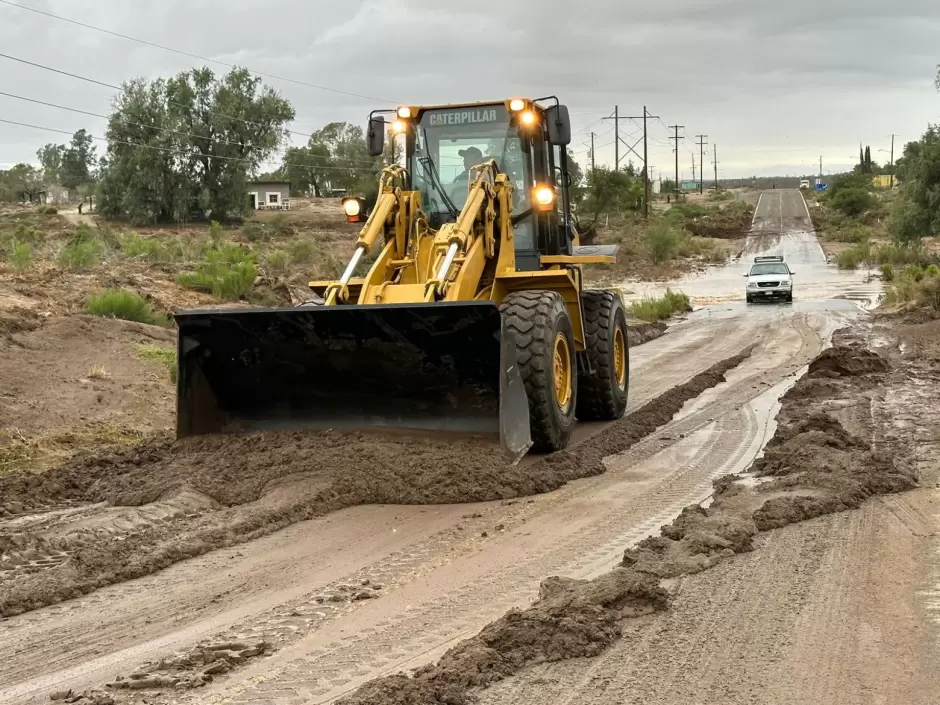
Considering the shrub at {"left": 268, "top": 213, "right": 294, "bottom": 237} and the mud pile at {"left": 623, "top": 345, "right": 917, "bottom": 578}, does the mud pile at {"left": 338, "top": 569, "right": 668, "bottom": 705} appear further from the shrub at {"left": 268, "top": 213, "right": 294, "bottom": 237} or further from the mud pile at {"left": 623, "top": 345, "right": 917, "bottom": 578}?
the shrub at {"left": 268, "top": 213, "right": 294, "bottom": 237}

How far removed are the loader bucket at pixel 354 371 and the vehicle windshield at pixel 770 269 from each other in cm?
2671

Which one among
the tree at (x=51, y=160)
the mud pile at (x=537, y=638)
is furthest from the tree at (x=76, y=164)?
the mud pile at (x=537, y=638)

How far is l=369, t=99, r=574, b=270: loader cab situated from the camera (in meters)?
9.73

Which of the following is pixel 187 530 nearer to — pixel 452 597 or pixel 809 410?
pixel 452 597

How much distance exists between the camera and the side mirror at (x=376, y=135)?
9.88 m

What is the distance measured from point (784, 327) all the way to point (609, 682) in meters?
20.0

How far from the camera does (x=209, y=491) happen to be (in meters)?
7.04

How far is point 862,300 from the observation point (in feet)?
101

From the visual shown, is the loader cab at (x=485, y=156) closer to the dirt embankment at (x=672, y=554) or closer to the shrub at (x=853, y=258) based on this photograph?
the dirt embankment at (x=672, y=554)

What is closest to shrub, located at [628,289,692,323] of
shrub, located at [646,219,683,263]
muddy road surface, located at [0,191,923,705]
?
muddy road surface, located at [0,191,923,705]

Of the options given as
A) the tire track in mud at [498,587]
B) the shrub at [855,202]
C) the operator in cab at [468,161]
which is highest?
the shrub at [855,202]

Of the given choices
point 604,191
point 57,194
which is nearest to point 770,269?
point 604,191

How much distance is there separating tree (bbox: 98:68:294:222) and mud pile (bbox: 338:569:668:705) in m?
53.7

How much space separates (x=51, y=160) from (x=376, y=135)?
5407 inches
